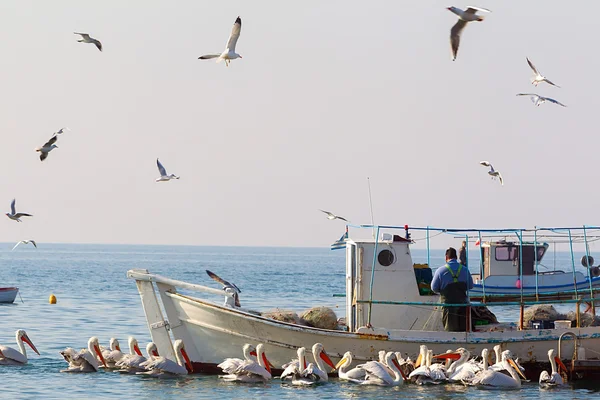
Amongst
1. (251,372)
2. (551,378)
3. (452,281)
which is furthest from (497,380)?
(251,372)

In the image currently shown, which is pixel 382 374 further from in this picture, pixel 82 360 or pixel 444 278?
pixel 82 360

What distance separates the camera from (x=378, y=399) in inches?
716

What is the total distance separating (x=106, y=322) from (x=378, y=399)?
17758 millimetres

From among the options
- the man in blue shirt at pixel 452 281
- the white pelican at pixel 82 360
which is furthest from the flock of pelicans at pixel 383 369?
the white pelican at pixel 82 360

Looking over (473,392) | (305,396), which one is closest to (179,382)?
(305,396)

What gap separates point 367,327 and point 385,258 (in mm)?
1360

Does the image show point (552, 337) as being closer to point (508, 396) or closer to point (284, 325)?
point (508, 396)

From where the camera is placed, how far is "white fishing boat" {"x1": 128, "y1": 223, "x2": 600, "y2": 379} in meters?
19.6

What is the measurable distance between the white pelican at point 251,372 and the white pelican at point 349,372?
128 cm

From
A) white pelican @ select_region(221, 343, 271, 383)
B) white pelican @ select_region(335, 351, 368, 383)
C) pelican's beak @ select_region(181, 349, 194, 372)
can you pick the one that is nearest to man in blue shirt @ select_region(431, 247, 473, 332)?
white pelican @ select_region(335, 351, 368, 383)

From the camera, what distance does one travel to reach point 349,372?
19.1 meters

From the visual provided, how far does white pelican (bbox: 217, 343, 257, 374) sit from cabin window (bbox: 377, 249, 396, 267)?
2840mm

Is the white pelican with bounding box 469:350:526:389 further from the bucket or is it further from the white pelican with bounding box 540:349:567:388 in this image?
the bucket

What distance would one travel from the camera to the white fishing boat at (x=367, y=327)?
19.6m
